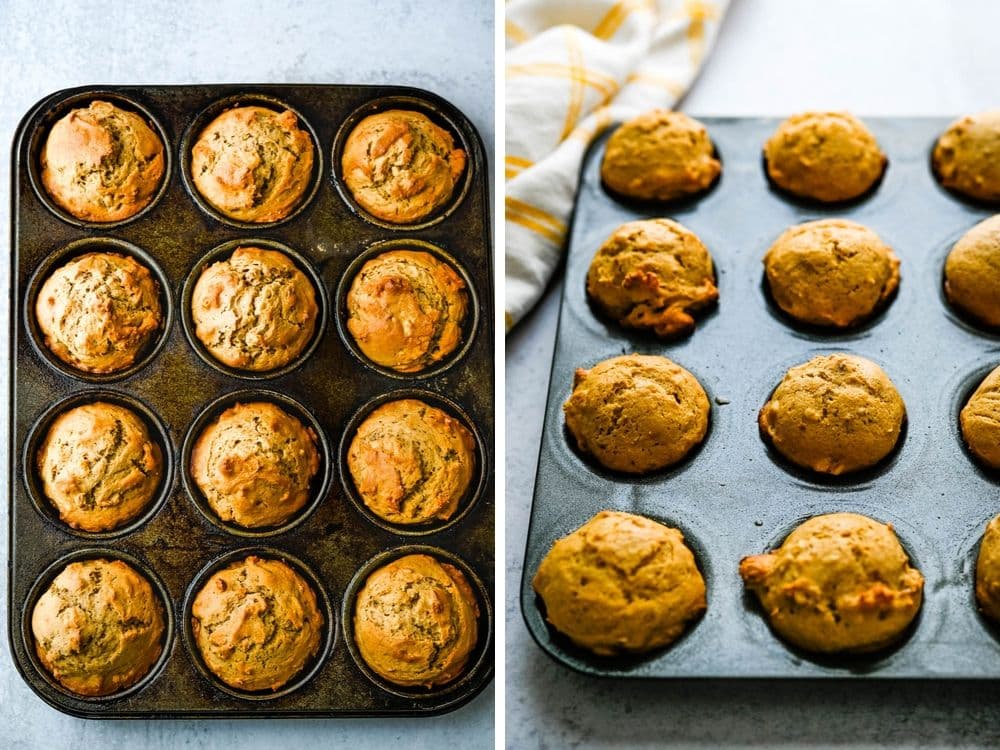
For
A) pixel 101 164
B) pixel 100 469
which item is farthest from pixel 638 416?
pixel 101 164

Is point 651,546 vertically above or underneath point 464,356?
underneath

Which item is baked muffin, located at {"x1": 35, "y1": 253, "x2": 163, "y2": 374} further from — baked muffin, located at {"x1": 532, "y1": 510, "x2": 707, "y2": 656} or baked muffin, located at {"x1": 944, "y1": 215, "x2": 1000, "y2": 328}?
baked muffin, located at {"x1": 944, "y1": 215, "x2": 1000, "y2": 328}

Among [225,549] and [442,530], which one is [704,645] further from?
[225,549]

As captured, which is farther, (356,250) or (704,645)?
(356,250)

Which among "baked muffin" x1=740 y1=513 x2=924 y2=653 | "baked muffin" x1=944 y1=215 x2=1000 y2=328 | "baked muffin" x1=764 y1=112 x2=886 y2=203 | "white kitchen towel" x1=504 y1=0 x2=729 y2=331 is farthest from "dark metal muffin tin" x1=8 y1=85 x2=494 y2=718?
"baked muffin" x1=944 y1=215 x2=1000 y2=328

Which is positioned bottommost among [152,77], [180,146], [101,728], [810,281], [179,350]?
[101,728]

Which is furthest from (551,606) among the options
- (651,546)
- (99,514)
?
(99,514)

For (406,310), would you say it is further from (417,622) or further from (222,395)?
(417,622)
